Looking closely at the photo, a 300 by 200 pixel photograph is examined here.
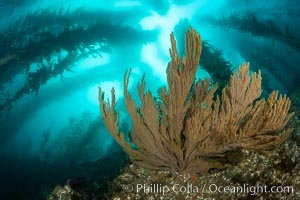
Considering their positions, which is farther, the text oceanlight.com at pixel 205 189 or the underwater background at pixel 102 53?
the underwater background at pixel 102 53

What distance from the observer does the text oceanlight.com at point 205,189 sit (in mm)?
3330

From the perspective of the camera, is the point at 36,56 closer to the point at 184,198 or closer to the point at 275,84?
the point at 184,198

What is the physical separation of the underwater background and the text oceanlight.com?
185mm

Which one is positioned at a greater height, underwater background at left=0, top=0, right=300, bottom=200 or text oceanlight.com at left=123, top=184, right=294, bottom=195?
underwater background at left=0, top=0, right=300, bottom=200

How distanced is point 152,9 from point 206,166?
16988mm

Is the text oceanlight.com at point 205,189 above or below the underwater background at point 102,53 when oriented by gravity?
below

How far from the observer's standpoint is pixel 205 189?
351cm

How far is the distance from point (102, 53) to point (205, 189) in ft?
64.6

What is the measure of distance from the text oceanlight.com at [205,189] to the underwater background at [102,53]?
0.61 feet

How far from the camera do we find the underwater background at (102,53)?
30.9ft

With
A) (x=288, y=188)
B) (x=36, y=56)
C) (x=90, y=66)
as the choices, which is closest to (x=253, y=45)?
(x=90, y=66)

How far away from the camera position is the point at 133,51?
23.4 metres

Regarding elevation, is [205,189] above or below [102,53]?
below

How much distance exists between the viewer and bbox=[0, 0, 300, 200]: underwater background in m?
9.41
